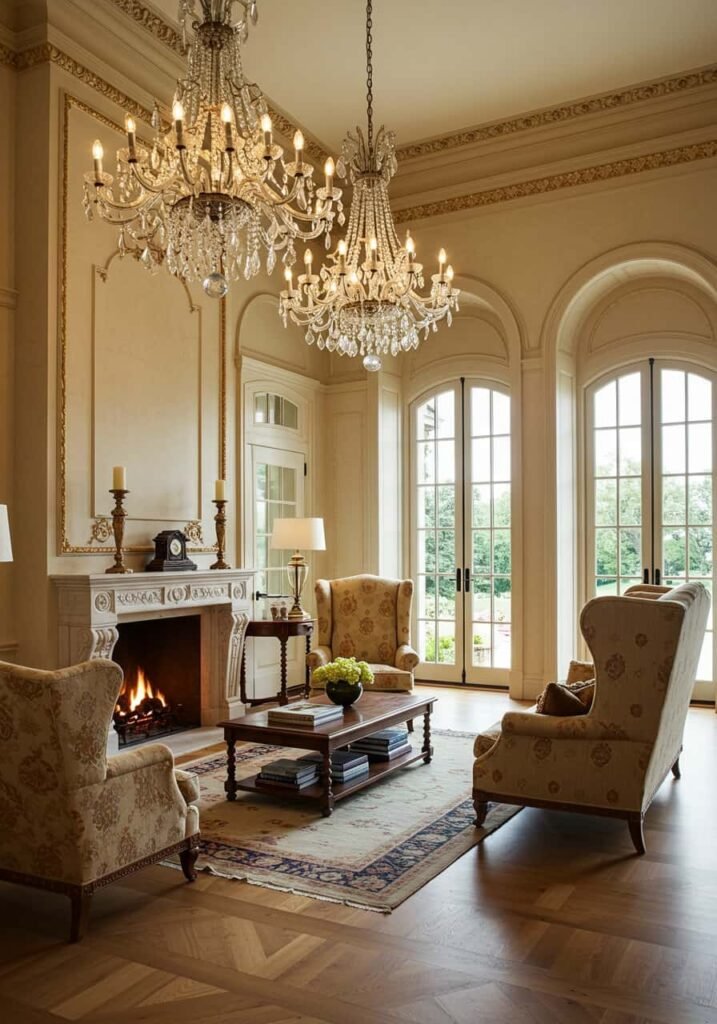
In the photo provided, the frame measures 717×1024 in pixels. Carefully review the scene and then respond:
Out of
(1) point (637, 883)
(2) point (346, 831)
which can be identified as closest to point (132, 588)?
A: (2) point (346, 831)

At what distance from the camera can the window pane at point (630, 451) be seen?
7043mm

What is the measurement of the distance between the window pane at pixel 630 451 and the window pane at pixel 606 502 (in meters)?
0.14

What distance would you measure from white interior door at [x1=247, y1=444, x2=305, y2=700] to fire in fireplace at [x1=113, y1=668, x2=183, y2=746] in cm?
95

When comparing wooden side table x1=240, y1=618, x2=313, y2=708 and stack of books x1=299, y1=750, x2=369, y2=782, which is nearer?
stack of books x1=299, y1=750, x2=369, y2=782

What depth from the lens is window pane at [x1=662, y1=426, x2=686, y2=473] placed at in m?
6.85

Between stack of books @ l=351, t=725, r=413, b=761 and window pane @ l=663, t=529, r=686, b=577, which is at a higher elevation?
window pane @ l=663, t=529, r=686, b=577

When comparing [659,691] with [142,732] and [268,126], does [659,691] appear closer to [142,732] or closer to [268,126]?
[268,126]

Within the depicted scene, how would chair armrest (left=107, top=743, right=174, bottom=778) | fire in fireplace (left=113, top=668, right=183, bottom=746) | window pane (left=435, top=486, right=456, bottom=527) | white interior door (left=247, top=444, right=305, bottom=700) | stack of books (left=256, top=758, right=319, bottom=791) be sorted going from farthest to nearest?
window pane (left=435, top=486, right=456, bottom=527) → white interior door (left=247, top=444, right=305, bottom=700) → fire in fireplace (left=113, top=668, right=183, bottom=746) → stack of books (left=256, top=758, right=319, bottom=791) → chair armrest (left=107, top=743, right=174, bottom=778)

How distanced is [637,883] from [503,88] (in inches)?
208

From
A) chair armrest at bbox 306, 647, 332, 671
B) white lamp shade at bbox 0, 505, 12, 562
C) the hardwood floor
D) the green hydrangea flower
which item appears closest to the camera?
the hardwood floor

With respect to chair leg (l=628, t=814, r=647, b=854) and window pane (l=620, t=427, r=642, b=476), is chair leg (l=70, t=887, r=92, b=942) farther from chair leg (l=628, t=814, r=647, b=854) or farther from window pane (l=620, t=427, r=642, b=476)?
window pane (l=620, t=427, r=642, b=476)

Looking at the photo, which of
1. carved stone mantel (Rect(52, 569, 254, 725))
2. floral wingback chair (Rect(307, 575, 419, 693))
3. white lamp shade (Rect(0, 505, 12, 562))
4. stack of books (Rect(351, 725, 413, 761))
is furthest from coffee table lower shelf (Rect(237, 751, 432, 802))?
white lamp shade (Rect(0, 505, 12, 562))

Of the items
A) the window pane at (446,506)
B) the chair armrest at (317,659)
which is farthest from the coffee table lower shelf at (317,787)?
the window pane at (446,506)

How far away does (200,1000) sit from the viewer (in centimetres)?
244
